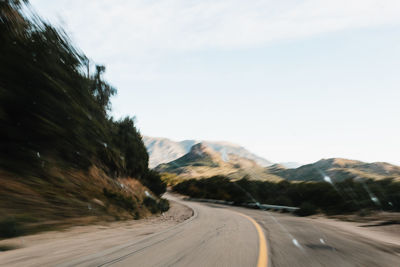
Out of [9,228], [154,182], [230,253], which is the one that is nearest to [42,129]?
[9,228]

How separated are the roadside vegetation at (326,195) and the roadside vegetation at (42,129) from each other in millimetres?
15260

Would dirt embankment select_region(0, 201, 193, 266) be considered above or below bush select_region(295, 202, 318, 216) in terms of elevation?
below

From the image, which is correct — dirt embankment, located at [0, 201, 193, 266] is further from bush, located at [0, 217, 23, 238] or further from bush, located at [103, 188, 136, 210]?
bush, located at [103, 188, 136, 210]

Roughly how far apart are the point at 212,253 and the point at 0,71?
27.8 feet

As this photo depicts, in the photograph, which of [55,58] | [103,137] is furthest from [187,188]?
[55,58]

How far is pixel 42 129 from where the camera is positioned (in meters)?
10.2

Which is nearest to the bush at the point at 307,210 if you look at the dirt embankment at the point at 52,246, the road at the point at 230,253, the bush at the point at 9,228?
the road at the point at 230,253

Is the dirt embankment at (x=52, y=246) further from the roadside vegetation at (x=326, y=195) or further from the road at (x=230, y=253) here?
the roadside vegetation at (x=326, y=195)

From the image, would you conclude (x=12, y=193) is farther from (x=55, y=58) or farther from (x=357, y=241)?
(x=357, y=241)

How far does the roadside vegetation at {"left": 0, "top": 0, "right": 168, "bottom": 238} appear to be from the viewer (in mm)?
8534

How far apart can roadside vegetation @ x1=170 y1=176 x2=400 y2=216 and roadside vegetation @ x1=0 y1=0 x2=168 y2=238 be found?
15260 mm

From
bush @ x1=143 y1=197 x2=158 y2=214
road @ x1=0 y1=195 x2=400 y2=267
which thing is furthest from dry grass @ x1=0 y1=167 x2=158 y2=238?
bush @ x1=143 y1=197 x2=158 y2=214

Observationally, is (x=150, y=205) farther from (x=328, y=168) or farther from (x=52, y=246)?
(x=328, y=168)

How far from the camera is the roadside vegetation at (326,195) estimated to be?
18.0 m
